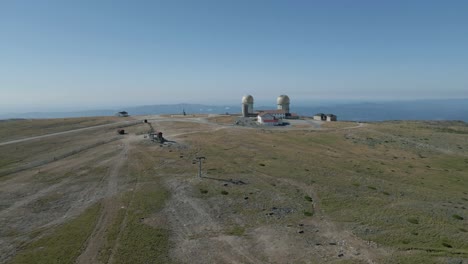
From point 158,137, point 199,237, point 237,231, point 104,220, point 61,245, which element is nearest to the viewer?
point 61,245

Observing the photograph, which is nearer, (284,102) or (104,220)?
(104,220)

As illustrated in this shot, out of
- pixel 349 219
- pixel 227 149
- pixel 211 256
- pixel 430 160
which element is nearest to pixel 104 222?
pixel 211 256

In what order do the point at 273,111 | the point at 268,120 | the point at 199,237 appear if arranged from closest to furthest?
the point at 199,237
the point at 268,120
the point at 273,111

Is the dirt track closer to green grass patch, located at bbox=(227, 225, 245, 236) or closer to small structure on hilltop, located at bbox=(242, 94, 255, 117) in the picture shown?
green grass patch, located at bbox=(227, 225, 245, 236)

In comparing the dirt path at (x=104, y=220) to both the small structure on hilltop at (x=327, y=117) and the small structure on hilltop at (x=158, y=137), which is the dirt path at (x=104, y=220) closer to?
the small structure on hilltop at (x=158, y=137)

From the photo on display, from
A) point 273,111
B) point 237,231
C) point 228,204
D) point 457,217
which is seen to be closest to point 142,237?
point 237,231

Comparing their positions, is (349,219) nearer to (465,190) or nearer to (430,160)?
(465,190)

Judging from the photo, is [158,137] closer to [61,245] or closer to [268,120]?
[61,245]
